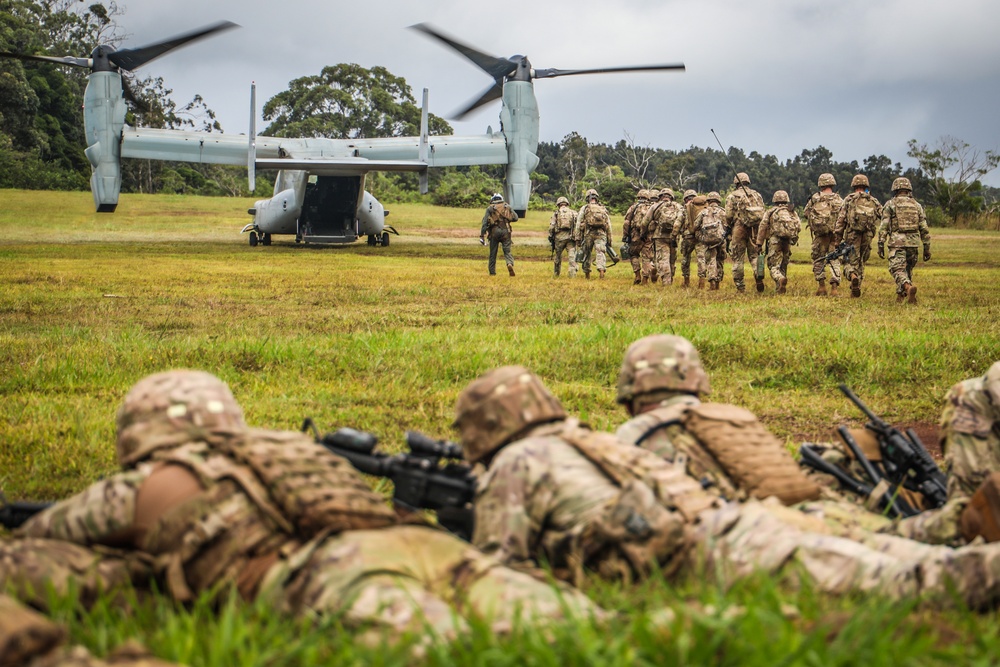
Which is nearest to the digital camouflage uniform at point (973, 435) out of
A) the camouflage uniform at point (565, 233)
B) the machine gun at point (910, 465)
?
the machine gun at point (910, 465)

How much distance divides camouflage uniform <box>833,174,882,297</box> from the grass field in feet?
2.05

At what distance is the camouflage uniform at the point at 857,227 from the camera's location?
15070 millimetres

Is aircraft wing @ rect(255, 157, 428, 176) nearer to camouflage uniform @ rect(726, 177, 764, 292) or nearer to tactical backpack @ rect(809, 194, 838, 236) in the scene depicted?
camouflage uniform @ rect(726, 177, 764, 292)

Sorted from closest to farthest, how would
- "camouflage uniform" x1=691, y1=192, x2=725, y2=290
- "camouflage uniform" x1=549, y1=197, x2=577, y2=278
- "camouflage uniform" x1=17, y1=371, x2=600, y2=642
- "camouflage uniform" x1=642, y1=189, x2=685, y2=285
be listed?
"camouflage uniform" x1=17, y1=371, x2=600, y2=642 → "camouflage uniform" x1=691, y1=192, x2=725, y2=290 → "camouflage uniform" x1=642, y1=189, x2=685, y2=285 → "camouflage uniform" x1=549, y1=197, x2=577, y2=278

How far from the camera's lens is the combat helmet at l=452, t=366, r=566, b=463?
3834 mm

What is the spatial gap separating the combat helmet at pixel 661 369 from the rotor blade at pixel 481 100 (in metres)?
26.3

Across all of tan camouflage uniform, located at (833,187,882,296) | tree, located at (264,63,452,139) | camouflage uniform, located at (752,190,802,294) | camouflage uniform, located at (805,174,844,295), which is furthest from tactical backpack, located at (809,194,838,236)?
tree, located at (264,63,452,139)

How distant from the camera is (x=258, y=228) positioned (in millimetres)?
29203

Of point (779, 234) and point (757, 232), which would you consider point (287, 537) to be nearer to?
point (779, 234)

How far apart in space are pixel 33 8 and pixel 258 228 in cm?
4139

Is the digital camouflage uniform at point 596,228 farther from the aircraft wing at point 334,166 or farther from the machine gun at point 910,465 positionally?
the machine gun at point 910,465

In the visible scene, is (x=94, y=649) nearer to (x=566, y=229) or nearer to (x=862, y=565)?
(x=862, y=565)

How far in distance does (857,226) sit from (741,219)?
1.92 meters

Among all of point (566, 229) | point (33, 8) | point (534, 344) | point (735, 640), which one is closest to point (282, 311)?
point (534, 344)
